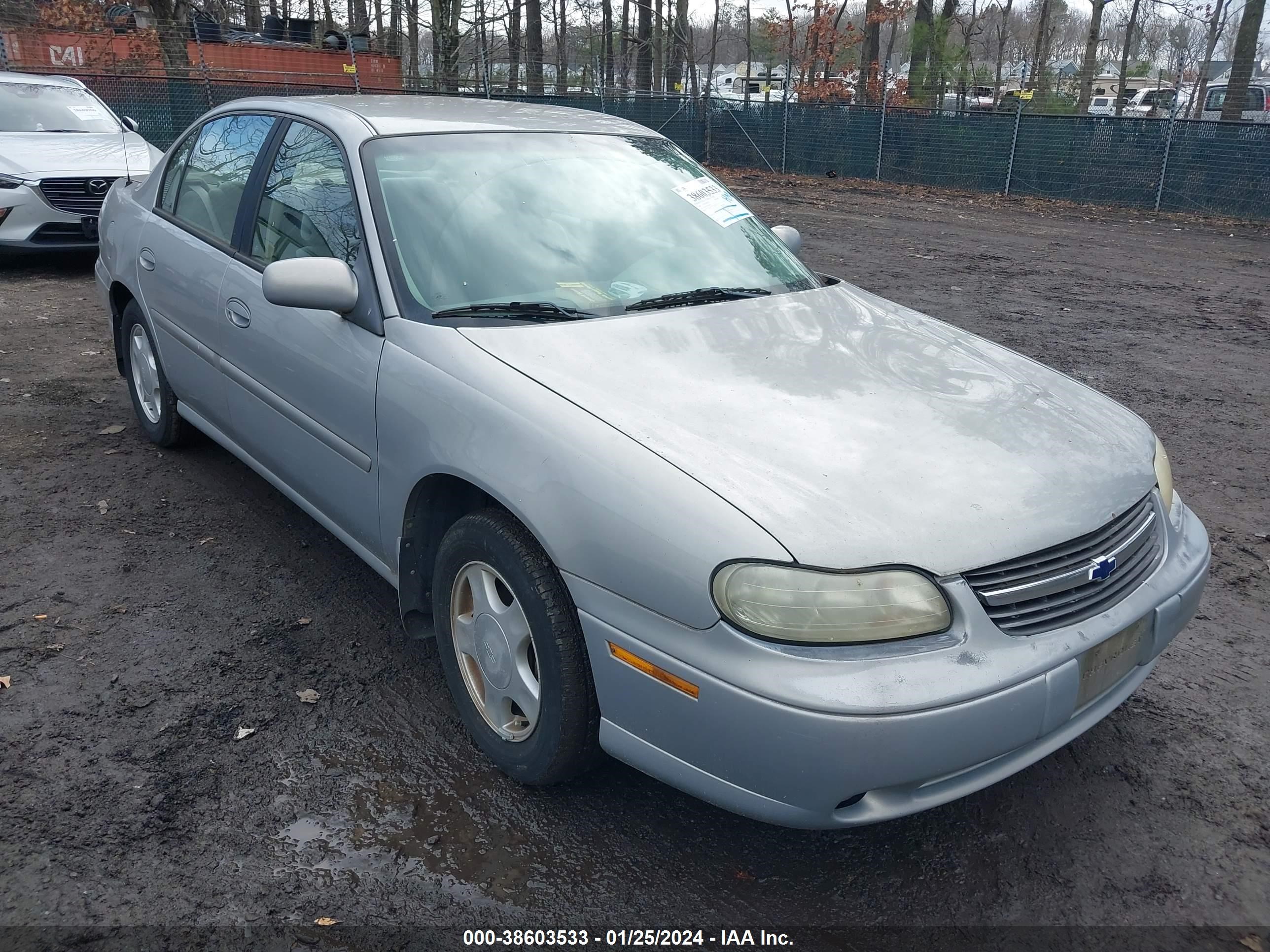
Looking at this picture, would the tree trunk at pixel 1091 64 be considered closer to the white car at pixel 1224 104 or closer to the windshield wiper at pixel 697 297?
the white car at pixel 1224 104

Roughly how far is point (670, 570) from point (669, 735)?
372 millimetres

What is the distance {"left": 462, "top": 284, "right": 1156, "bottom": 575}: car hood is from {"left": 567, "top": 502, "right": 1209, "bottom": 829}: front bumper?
0.66 ft

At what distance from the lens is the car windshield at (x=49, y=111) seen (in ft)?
31.9

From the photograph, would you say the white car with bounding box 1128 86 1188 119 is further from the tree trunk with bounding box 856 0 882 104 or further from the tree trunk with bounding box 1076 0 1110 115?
the tree trunk with bounding box 856 0 882 104

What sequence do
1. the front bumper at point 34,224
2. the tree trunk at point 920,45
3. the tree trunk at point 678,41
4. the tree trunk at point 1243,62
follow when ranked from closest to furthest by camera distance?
the front bumper at point 34,224 < the tree trunk at point 1243,62 < the tree trunk at point 920,45 < the tree trunk at point 678,41

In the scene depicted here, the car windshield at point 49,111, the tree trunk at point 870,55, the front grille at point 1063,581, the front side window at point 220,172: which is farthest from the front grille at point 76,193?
the tree trunk at point 870,55

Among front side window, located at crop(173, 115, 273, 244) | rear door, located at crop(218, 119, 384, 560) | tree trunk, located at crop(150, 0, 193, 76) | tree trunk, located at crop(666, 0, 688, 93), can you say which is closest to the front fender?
rear door, located at crop(218, 119, 384, 560)

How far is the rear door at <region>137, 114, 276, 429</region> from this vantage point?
12.7 ft

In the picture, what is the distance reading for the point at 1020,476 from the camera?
2.36 meters

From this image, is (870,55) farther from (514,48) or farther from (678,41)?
(514,48)

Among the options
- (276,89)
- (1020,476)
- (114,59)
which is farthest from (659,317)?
(114,59)

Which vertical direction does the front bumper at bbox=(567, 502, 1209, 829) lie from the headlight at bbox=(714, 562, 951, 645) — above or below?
below

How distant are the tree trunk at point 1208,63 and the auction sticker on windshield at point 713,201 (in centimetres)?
1907

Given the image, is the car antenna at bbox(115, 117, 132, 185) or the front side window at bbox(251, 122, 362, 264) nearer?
the front side window at bbox(251, 122, 362, 264)
